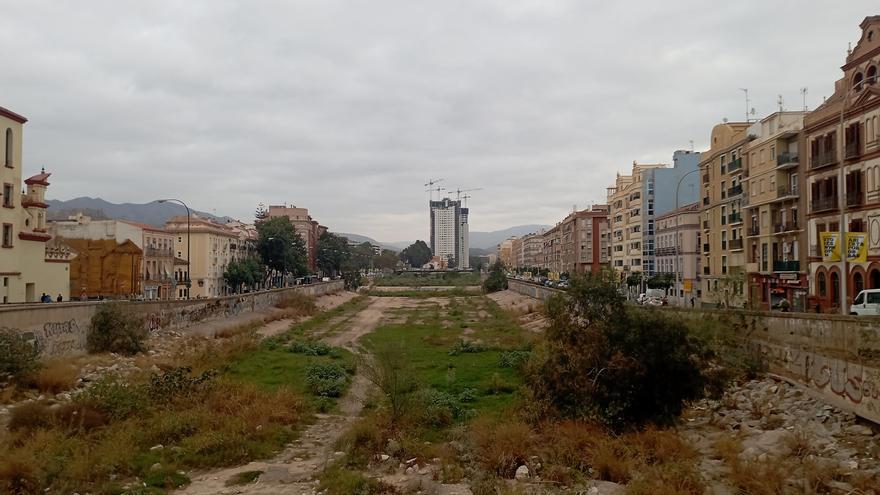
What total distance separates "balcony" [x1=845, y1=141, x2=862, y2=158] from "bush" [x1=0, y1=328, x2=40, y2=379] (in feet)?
144

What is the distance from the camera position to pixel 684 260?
228 feet

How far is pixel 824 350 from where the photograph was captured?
2398cm

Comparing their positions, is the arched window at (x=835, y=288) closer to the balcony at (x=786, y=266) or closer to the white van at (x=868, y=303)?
the balcony at (x=786, y=266)

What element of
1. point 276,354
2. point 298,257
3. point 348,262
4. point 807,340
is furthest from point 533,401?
point 348,262

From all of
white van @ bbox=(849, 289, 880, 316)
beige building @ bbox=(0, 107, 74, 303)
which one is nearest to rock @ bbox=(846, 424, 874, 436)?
white van @ bbox=(849, 289, 880, 316)

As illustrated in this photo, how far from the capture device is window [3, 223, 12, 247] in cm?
4166

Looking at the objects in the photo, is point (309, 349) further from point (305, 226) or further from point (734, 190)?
point (305, 226)

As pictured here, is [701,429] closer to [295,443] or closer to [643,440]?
[643,440]

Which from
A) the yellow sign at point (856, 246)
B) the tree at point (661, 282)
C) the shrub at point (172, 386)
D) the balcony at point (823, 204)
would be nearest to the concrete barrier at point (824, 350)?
the yellow sign at point (856, 246)

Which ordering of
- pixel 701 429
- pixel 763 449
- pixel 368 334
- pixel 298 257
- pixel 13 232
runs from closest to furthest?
pixel 763 449 < pixel 701 429 < pixel 13 232 < pixel 368 334 < pixel 298 257

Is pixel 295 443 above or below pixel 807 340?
below

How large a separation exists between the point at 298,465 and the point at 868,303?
1108 inches

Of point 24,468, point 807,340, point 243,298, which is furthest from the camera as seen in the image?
point 243,298

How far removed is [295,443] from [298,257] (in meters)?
93.2
